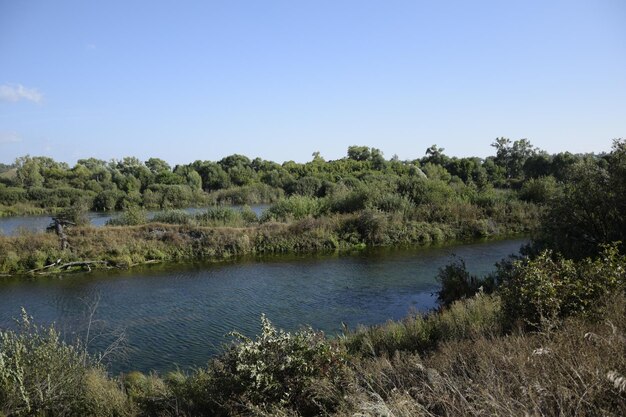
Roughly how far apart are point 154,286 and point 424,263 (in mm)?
14919

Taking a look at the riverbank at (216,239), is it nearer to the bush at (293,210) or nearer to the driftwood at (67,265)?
the driftwood at (67,265)

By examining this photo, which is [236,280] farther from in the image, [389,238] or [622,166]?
[622,166]

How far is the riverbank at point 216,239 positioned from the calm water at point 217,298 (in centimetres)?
206

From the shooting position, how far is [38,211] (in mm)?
53625

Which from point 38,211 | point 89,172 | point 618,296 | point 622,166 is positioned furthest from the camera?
point 89,172

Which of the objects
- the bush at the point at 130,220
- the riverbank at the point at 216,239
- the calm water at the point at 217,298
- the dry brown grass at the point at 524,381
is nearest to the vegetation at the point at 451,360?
the dry brown grass at the point at 524,381

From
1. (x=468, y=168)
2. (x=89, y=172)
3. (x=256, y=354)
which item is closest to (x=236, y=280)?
(x=256, y=354)

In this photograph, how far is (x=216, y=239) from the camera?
29.8 metres

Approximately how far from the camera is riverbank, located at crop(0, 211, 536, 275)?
25.8 m

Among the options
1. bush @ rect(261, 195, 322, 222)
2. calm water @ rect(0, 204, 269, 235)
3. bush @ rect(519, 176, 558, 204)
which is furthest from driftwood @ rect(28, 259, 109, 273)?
bush @ rect(519, 176, 558, 204)

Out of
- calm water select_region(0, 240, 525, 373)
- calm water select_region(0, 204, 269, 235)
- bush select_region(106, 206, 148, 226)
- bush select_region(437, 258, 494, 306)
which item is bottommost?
calm water select_region(0, 240, 525, 373)

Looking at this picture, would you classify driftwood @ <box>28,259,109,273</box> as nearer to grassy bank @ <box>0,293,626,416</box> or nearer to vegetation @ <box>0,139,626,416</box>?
vegetation @ <box>0,139,626,416</box>

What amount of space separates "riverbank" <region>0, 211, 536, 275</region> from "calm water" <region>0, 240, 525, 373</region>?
206cm

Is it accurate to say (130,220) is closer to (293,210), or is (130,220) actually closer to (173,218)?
(173,218)
